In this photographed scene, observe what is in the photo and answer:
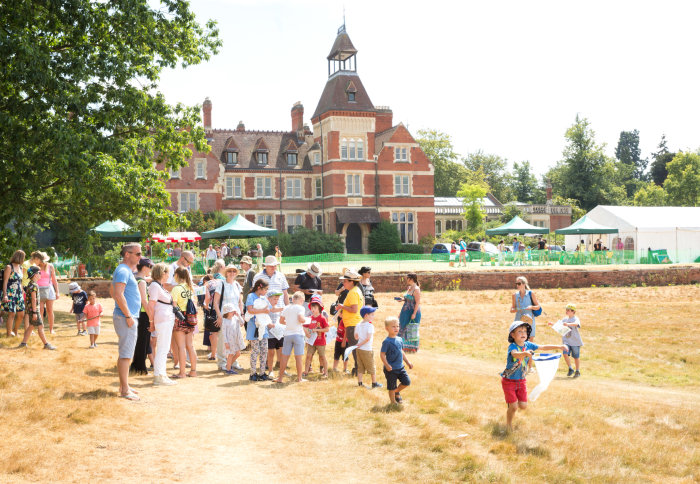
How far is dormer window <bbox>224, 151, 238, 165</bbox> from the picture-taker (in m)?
58.7

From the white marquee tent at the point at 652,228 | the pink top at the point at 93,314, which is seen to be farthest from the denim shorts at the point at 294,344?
the white marquee tent at the point at 652,228

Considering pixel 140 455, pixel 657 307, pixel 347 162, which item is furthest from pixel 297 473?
pixel 347 162

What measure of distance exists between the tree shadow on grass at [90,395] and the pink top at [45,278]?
6.16m

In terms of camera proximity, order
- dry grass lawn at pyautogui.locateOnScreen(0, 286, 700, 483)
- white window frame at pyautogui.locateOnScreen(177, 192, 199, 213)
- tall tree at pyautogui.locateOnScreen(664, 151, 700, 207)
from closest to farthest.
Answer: dry grass lawn at pyautogui.locateOnScreen(0, 286, 700, 483) < white window frame at pyautogui.locateOnScreen(177, 192, 199, 213) < tall tree at pyautogui.locateOnScreen(664, 151, 700, 207)

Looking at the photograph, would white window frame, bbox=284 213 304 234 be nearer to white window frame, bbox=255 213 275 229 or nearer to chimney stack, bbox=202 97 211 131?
white window frame, bbox=255 213 275 229

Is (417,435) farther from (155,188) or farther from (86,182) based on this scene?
(155,188)

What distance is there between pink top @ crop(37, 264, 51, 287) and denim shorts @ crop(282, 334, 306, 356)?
655cm

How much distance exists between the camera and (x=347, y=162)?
185ft

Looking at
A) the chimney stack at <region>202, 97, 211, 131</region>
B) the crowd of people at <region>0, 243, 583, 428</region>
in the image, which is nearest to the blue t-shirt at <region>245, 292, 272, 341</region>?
the crowd of people at <region>0, 243, 583, 428</region>

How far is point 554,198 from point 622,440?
81983mm

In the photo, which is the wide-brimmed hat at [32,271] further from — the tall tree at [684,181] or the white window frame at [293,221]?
the tall tree at [684,181]

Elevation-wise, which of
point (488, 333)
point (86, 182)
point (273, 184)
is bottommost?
point (488, 333)

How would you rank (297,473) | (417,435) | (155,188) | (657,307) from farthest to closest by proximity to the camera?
(657,307), (155,188), (417,435), (297,473)

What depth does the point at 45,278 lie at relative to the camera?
15.0 m
